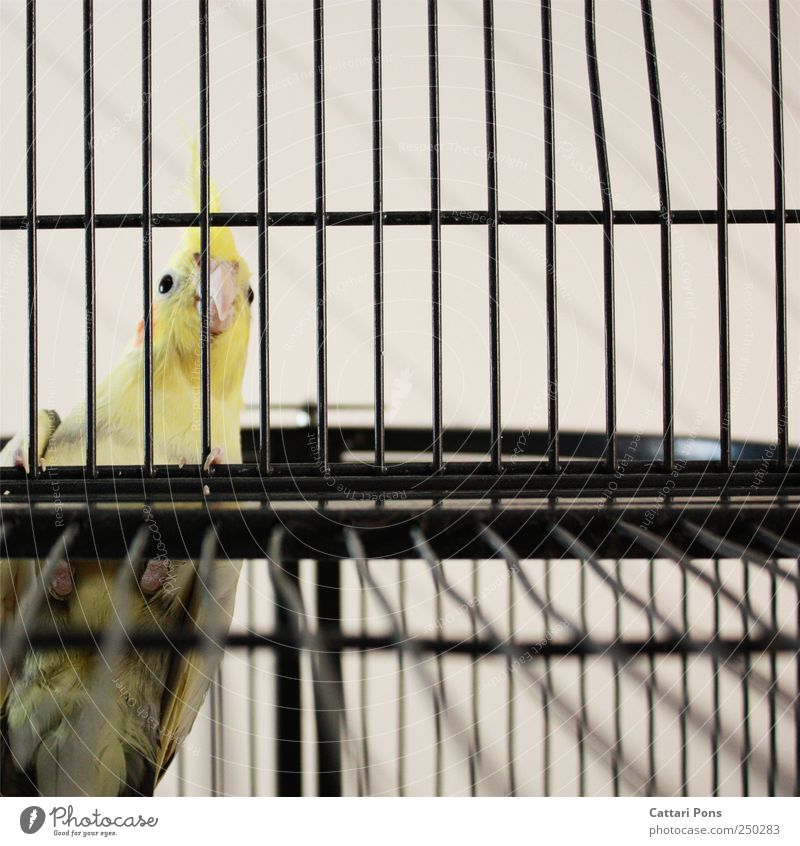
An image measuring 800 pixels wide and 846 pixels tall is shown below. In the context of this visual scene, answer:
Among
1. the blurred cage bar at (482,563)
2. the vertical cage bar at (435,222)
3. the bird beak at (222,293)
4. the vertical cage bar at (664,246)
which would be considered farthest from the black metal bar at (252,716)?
the bird beak at (222,293)

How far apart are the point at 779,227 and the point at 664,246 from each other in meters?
0.09

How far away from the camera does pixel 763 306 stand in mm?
1242

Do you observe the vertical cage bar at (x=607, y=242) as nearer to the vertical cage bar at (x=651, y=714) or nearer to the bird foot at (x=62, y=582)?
the vertical cage bar at (x=651, y=714)

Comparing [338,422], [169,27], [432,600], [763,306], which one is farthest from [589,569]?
[763,306]

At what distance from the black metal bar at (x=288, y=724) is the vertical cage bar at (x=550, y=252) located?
0.87 feet

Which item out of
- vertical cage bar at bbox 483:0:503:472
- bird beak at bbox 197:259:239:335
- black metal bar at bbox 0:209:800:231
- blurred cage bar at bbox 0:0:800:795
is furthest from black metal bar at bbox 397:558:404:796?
bird beak at bbox 197:259:239:335

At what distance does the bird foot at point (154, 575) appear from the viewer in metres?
0.49

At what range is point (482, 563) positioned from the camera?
0.46 meters

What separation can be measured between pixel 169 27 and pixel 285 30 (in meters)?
0.52

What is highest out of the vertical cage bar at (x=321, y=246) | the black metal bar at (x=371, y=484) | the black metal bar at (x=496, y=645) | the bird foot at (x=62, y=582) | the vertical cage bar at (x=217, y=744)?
the vertical cage bar at (x=321, y=246)

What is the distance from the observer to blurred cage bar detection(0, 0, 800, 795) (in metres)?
0.34

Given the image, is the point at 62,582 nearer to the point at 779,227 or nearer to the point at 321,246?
the point at 321,246
